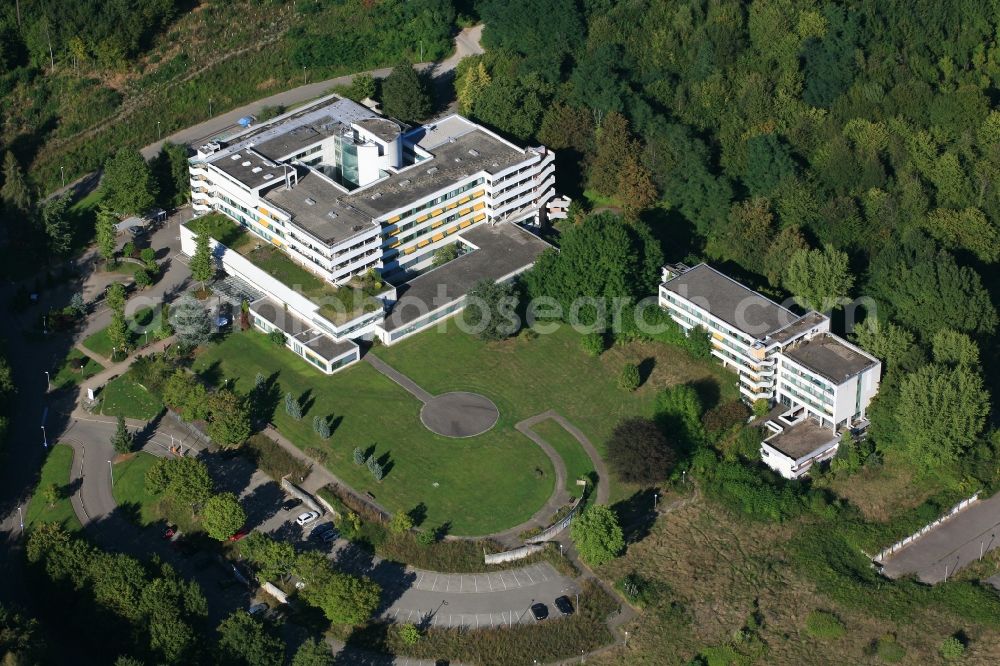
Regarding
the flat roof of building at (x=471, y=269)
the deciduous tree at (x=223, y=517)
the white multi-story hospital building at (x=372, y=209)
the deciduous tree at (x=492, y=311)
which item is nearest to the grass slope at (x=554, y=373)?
the deciduous tree at (x=492, y=311)

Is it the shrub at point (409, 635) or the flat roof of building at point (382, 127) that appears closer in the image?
the shrub at point (409, 635)

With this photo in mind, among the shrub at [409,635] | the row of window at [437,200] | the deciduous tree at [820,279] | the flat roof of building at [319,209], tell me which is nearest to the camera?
the shrub at [409,635]

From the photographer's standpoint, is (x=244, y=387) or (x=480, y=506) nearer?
(x=480, y=506)

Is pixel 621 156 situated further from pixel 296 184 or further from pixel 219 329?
pixel 219 329

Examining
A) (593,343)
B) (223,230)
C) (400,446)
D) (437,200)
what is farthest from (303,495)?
(437,200)

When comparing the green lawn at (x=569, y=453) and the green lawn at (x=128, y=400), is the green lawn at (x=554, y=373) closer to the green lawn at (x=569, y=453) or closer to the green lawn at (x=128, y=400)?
the green lawn at (x=569, y=453)

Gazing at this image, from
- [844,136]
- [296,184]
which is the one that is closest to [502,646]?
[296,184]

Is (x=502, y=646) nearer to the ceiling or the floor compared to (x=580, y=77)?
nearer to the floor

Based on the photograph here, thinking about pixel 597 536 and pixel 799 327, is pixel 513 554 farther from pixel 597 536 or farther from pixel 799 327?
pixel 799 327
